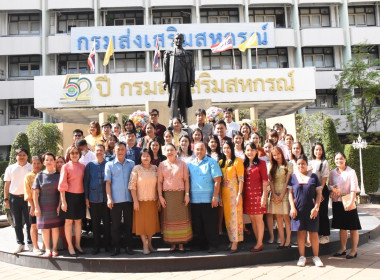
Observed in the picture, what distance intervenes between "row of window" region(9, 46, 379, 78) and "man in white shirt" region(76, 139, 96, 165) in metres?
17.0

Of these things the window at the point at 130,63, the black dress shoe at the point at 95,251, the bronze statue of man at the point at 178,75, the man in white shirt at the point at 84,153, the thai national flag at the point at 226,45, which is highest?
the window at the point at 130,63

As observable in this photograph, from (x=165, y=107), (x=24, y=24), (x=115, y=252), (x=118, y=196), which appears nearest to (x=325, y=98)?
(x=165, y=107)

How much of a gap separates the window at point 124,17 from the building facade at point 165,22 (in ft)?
0.20

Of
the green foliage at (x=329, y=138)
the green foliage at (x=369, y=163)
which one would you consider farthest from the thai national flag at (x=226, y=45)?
the green foliage at (x=369, y=163)

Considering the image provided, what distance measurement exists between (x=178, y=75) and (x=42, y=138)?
26.1 feet

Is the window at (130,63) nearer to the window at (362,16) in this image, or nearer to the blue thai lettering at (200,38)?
the blue thai lettering at (200,38)

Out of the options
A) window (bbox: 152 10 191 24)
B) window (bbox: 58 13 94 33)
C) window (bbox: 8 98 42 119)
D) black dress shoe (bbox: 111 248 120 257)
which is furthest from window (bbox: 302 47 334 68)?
black dress shoe (bbox: 111 248 120 257)

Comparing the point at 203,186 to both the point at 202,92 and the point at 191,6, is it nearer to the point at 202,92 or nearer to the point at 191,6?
the point at 202,92

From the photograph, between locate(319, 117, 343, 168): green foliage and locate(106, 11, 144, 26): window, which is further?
locate(106, 11, 144, 26): window

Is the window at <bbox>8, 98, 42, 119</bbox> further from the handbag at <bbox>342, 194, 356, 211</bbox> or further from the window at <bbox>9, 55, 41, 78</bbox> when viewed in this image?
the handbag at <bbox>342, 194, 356, 211</bbox>

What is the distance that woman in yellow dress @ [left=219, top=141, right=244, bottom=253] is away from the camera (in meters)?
4.37

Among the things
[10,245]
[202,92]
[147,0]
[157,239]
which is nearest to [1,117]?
[147,0]

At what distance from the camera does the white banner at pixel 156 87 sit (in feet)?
51.0

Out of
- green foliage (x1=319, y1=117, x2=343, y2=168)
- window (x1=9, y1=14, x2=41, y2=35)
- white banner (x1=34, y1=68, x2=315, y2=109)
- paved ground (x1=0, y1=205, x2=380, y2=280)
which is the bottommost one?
paved ground (x1=0, y1=205, x2=380, y2=280)
